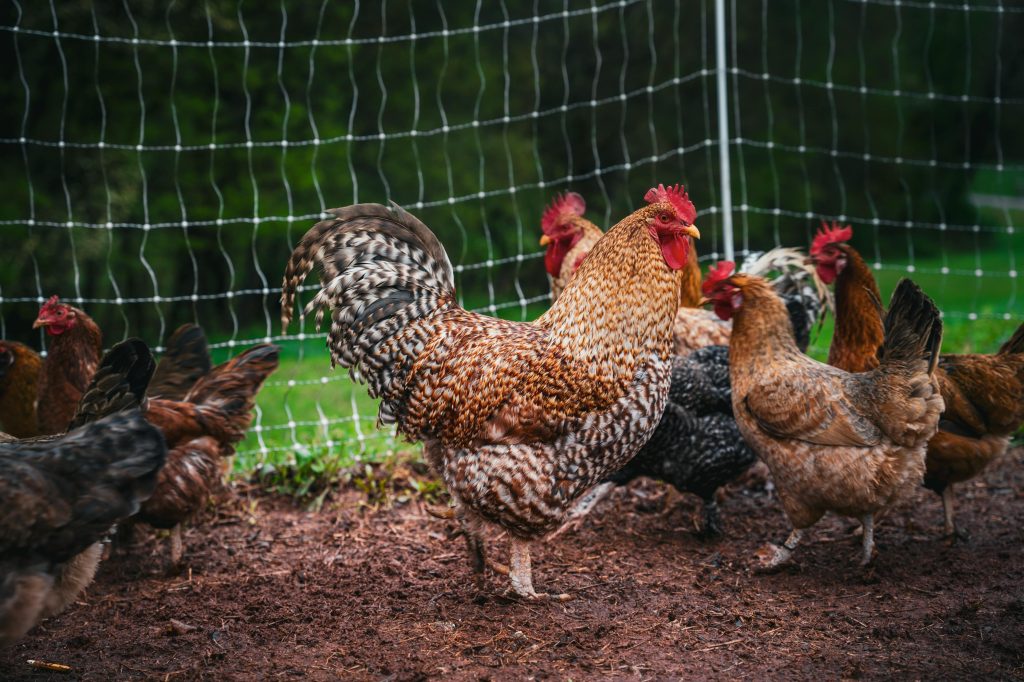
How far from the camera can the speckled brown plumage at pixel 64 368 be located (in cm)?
496

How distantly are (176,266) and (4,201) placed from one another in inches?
74.8

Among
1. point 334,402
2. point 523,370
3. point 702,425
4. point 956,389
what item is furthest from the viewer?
point 334,402

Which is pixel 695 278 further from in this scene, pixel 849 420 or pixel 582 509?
pixel 849 420

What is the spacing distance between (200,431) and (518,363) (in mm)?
2002

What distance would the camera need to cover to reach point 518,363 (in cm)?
421

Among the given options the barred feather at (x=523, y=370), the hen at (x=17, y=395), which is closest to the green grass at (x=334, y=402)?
the barred feather at (x=523, y=370)

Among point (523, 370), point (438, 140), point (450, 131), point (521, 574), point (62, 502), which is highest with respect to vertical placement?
point (450, 131)

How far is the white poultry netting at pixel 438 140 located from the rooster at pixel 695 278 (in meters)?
0.75

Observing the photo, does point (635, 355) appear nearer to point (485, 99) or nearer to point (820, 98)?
point (485, 99)

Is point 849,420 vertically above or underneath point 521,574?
above

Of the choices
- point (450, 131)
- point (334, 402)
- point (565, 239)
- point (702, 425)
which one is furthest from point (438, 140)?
point (702, 425)

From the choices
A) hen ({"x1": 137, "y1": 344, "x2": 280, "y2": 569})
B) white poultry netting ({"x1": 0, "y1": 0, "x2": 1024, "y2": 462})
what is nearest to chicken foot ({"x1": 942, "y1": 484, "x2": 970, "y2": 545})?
white poultry netting ({"x1": 0, "y1": 0, "x2": 1024, "y2": 462})

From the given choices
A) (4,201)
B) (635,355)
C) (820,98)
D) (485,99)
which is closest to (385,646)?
(635,355)

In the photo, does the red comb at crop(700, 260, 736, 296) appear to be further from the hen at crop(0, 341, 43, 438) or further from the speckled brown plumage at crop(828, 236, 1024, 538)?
the hen at crop(0, 341, 43, 438)
